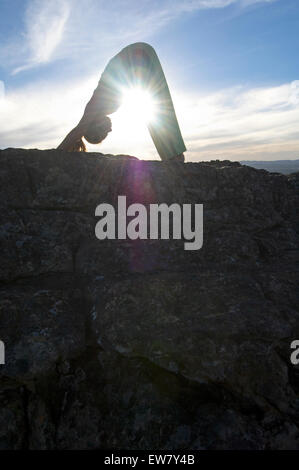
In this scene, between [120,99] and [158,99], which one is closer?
[120,99]

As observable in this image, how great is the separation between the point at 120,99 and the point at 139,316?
5.43 meters

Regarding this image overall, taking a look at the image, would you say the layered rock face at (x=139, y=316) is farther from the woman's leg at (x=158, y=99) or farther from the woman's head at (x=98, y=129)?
the woman's leg at (x=158, y=99)

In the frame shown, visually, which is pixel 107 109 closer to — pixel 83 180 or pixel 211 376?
pixel 83 180

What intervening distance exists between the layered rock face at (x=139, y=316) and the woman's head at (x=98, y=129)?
1129 millimetres

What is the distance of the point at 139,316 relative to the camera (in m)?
4.64

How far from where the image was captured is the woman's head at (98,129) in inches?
303

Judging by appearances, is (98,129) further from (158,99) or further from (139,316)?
(139,316)

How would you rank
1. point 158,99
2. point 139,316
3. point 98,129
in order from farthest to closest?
1. point 158,99
2. point 98,129
3. point 139,316

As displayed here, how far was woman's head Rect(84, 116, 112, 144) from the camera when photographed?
7.69 metres

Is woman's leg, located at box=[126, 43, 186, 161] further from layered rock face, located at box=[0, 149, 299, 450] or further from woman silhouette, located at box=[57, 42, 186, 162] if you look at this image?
layered rock face, located at box=[0, 149, 299, 450]

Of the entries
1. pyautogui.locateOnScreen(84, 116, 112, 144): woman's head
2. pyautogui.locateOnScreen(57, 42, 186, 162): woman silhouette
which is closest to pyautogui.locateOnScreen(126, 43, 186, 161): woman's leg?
pyautogui.locateOnScreen(57, 42, 186, 162): woman silhouette

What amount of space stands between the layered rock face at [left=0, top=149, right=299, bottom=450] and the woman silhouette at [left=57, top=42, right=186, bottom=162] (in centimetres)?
115

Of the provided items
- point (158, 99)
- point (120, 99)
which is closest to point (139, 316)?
point (120, 99)

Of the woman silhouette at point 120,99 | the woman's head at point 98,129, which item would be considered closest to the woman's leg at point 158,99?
the woman silhouette at point 120,99
